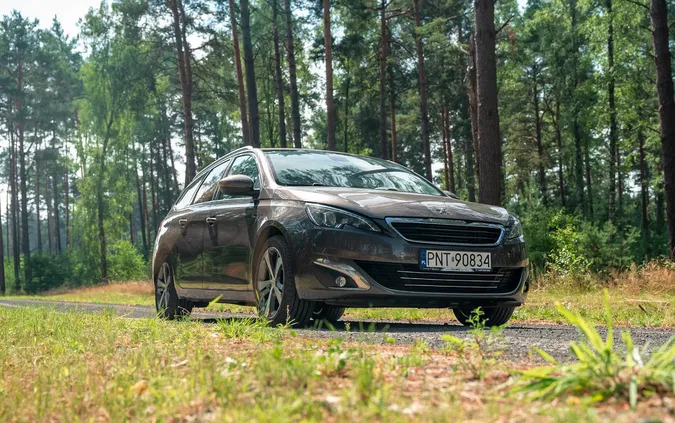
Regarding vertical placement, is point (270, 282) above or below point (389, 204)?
below

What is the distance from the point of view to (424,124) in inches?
1346

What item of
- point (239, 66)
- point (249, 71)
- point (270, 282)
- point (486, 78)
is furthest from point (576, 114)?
point (270, 282)

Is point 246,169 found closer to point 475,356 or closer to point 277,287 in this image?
point 277,287

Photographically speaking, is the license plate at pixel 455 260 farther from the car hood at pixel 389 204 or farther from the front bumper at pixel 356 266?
the car hood at pixel 389 204

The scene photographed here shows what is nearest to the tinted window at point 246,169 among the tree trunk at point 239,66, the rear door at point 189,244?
the rear door at point 189,244

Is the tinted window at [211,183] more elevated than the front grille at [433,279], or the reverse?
the tinted window at [211,183]

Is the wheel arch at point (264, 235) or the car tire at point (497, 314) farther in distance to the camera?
the car tire at point (497, 314)

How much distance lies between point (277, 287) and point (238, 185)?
3.50 ft

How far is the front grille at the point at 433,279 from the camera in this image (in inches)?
247

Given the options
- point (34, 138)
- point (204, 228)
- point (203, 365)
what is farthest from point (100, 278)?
point (203, 365)

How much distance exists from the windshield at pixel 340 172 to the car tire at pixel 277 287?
Result: 2.41 feet

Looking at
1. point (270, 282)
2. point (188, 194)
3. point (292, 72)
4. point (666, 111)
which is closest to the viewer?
point (270, 282)

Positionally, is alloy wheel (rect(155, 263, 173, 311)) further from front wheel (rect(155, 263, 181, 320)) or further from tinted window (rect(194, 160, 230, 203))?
tinted window (rect(194, 160, 230, 203))

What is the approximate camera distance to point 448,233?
21.4 ft
